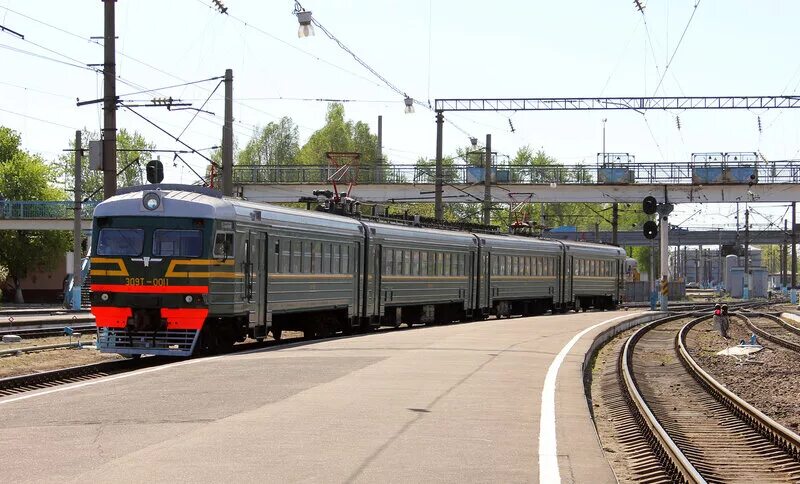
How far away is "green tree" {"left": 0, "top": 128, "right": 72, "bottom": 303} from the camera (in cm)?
6944

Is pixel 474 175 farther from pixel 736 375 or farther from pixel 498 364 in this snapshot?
pixel 498 364

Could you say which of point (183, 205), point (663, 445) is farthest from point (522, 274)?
point (663, 445)

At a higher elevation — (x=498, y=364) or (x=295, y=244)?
(x=295, y=244)

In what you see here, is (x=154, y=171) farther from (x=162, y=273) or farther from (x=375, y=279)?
(x=162, y=273)

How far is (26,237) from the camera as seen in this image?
69.5m

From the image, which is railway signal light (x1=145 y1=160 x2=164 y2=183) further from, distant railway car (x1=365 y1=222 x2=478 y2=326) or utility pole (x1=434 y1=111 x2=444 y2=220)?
utility pole (x1=434 y1=111 x2=444 y2=220)

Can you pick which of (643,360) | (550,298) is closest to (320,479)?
(643,360)

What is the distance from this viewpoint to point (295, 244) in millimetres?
23172

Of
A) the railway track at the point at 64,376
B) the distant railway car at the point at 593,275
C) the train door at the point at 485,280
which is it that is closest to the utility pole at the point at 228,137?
the train door at the point at 485,280

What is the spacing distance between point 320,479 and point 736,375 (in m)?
16.2

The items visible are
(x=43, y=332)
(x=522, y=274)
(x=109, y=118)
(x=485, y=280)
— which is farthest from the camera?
(x=522, y=274)

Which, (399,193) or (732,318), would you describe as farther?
(399,193)

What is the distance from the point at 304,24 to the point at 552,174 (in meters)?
38.2

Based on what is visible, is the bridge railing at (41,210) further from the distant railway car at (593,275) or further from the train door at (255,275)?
the train door at (255,275)
